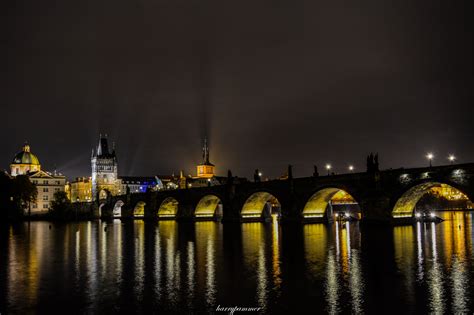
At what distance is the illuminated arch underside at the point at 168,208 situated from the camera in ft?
369

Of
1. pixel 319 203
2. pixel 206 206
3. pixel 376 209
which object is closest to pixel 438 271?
pixel 376 209

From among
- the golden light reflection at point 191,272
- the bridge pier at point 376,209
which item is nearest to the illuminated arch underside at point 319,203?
the bridge pier at point 376,209

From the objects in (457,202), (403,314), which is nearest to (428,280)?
(403,314)

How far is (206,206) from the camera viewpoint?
98625 mm

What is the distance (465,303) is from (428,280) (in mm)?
4662

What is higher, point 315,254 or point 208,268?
point 208,268

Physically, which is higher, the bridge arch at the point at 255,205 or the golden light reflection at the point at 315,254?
the bridge arch at the point at 255,205

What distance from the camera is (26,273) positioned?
85.9 feet

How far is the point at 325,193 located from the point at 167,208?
191ft

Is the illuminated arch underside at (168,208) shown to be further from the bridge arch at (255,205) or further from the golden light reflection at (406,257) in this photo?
the golden light reflection at (406,257)

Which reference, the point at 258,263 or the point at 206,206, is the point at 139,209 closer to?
the point at 206,206

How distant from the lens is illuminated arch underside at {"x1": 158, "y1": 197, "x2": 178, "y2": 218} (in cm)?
11238

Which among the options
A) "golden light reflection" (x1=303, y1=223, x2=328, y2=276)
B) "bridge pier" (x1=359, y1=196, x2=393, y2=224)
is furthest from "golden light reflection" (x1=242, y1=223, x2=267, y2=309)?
"bridge pier" (x1=359, y1=196, x2=393, y2=224)

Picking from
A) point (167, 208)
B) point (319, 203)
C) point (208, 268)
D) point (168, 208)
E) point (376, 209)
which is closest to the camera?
point (208, 268)
